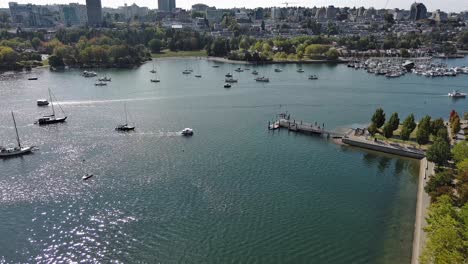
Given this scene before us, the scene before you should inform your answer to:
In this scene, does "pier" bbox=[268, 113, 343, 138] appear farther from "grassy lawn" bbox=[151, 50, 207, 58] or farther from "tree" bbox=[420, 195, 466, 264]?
"grassy lawn" bbox=[151, 50, 207, 58]

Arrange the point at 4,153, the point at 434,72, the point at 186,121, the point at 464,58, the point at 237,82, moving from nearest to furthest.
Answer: the point at 4,153 → the point at 186,121 → the point at 237,82 → the point at 434,72 → the point at 464,58

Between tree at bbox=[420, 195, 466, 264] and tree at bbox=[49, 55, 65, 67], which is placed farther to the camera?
tree at bbox=[49, 55, 65, 67]

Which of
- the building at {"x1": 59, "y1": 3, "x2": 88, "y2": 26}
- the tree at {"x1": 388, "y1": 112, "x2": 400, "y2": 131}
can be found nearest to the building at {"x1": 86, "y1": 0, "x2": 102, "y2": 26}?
the building at {"x1": 59, "y1": 3, "x2": 88, "y2": 26}

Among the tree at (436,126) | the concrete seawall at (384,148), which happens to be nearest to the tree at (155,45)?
the concrete seawall at (384,148)

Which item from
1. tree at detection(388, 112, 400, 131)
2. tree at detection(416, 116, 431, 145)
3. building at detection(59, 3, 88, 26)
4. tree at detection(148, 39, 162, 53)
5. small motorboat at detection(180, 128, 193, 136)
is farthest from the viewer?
building at detection(59, 3, 88, 26)

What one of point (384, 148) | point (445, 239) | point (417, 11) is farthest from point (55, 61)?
point (417, 11)

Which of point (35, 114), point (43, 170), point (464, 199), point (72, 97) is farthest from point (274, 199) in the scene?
point (72, 97)

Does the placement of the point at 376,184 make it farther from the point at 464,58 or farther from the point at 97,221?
the point at 464,58
